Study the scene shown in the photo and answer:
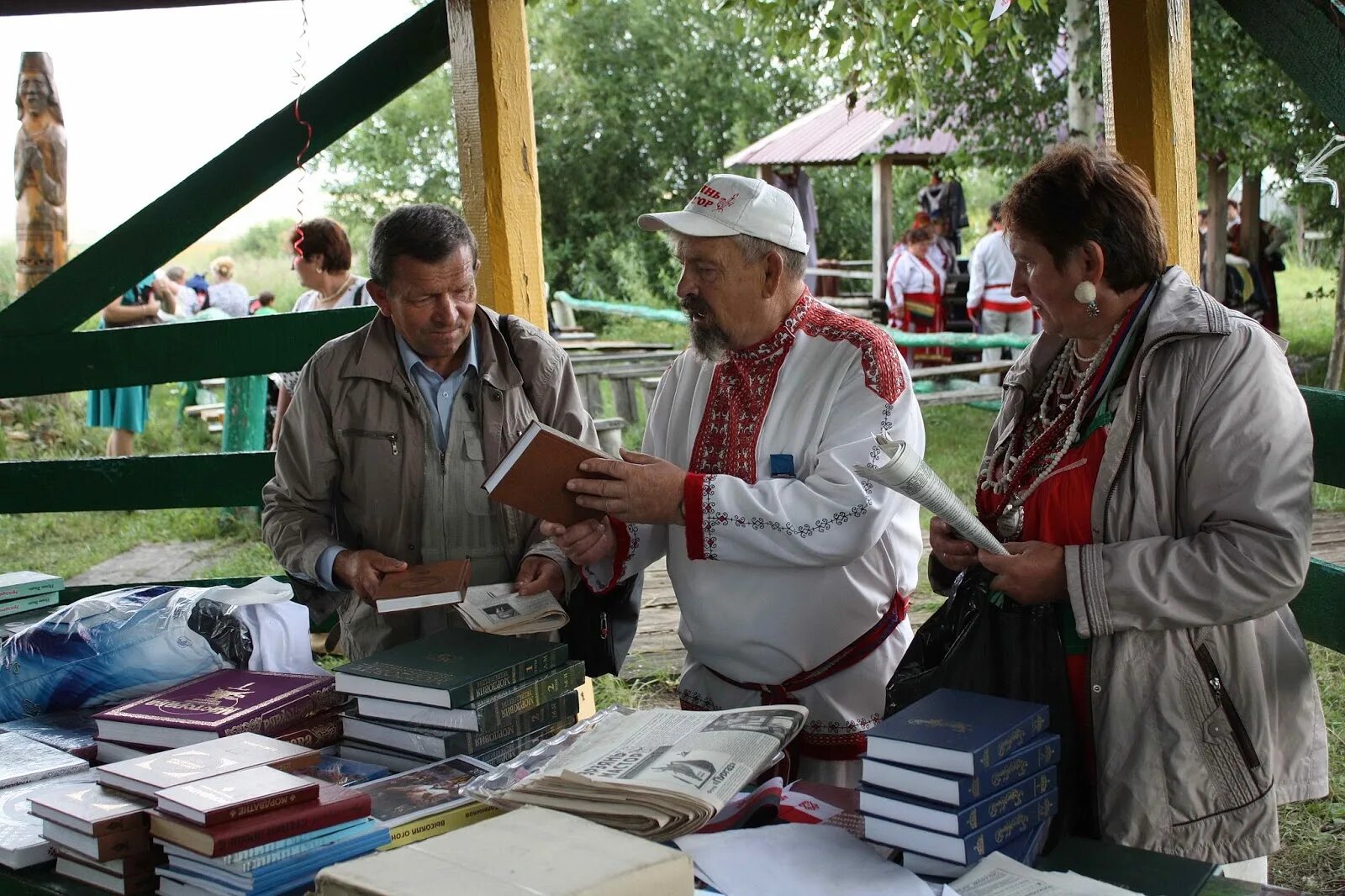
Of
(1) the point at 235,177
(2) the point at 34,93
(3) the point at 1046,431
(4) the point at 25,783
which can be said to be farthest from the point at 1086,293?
(2) the point at 34,93

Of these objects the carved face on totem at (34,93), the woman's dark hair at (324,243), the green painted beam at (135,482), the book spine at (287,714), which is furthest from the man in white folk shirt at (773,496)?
the carved face on totem at (34,93)

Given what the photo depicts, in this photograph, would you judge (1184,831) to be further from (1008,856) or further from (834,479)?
(834,479)

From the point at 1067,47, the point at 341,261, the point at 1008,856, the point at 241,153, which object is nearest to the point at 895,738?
the point at 1008,856

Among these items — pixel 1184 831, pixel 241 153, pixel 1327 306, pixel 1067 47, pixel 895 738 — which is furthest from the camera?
pixel 1327 306

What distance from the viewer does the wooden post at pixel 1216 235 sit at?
43.3ft

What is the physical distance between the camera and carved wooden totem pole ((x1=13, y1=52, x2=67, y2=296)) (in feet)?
21.9

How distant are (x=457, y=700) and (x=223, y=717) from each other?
48 centimetres

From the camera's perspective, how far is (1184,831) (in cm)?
213

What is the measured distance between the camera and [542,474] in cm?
256

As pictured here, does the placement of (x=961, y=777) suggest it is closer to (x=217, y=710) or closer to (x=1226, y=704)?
(x=1226, y=704)

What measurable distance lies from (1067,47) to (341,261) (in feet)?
21.7

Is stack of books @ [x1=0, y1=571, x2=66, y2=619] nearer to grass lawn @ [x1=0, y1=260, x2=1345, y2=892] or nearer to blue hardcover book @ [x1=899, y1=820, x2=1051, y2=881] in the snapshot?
grass lawn @ [x1=0, y1=260, x2=1345, y2=892]

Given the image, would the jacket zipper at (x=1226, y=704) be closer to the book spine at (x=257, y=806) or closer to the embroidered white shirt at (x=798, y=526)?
the embroidered white shirt at (x=798, y=526)

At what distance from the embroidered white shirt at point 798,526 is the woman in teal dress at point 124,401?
25.1ft
